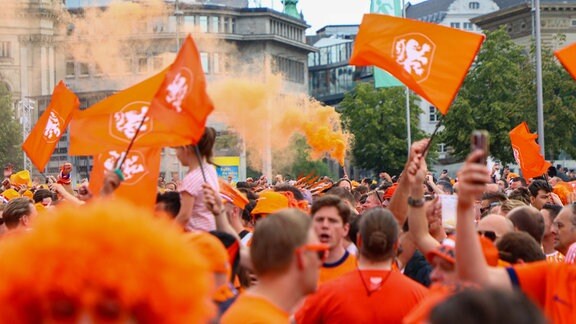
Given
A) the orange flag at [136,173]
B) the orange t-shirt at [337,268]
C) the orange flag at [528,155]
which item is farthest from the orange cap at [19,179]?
the orange t-shirt at [337,268]

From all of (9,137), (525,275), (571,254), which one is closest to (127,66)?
(9,137)

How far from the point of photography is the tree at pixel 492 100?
186 feet

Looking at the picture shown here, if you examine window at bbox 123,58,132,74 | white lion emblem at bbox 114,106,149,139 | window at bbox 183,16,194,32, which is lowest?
white lion emblem at bbox 114,106,149,139

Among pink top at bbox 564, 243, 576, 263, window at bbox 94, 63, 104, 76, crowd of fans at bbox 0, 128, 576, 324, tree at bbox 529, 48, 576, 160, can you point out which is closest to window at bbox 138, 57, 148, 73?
window at bbox 94, 63, 104, 76

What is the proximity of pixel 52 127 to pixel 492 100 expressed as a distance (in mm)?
48873

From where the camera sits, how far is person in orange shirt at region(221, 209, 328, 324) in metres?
4.79

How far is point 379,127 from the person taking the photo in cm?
7862

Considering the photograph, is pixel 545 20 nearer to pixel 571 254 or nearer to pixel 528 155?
pixel 528 155

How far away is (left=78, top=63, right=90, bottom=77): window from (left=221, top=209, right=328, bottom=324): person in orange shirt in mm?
95587

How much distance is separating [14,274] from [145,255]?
34 centimetres

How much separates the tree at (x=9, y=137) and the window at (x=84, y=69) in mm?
20539

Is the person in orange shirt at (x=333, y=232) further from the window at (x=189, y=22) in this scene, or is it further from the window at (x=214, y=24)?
the window at (x=214, y=24)

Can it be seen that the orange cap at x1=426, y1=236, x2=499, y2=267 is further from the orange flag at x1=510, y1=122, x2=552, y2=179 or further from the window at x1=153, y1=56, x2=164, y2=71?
the window at x1=153, y1=56, x2=164, y2=71

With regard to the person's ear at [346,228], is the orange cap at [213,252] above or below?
above
